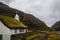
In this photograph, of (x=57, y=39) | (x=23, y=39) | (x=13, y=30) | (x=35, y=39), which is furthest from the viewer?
(x=13, y=30)

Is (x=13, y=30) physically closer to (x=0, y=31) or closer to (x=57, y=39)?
(x=0, y=31)

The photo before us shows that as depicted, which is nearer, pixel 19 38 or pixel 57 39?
pixel 57 39

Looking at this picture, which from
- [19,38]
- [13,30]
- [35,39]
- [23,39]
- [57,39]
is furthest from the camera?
[13,30]

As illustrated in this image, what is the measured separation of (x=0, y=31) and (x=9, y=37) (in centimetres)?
330

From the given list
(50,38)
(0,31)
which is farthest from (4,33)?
(50,38)

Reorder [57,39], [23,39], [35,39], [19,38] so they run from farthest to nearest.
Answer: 1. [19,38]
2. [23,39]
3. [35,39]
4. [57,39]

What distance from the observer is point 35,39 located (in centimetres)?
4812

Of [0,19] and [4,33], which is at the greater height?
[0,19]

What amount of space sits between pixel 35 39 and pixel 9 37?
1368 centimetres

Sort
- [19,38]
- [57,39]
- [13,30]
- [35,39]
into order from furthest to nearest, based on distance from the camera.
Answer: [13,30] → [19,38] → [35,39] → [57,39]

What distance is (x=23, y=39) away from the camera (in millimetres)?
53938

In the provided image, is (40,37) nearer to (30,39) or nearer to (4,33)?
(30,39)

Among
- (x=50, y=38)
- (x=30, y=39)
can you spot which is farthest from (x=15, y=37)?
(x=50, y=38)

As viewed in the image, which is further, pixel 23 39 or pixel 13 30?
pixel 13 30
